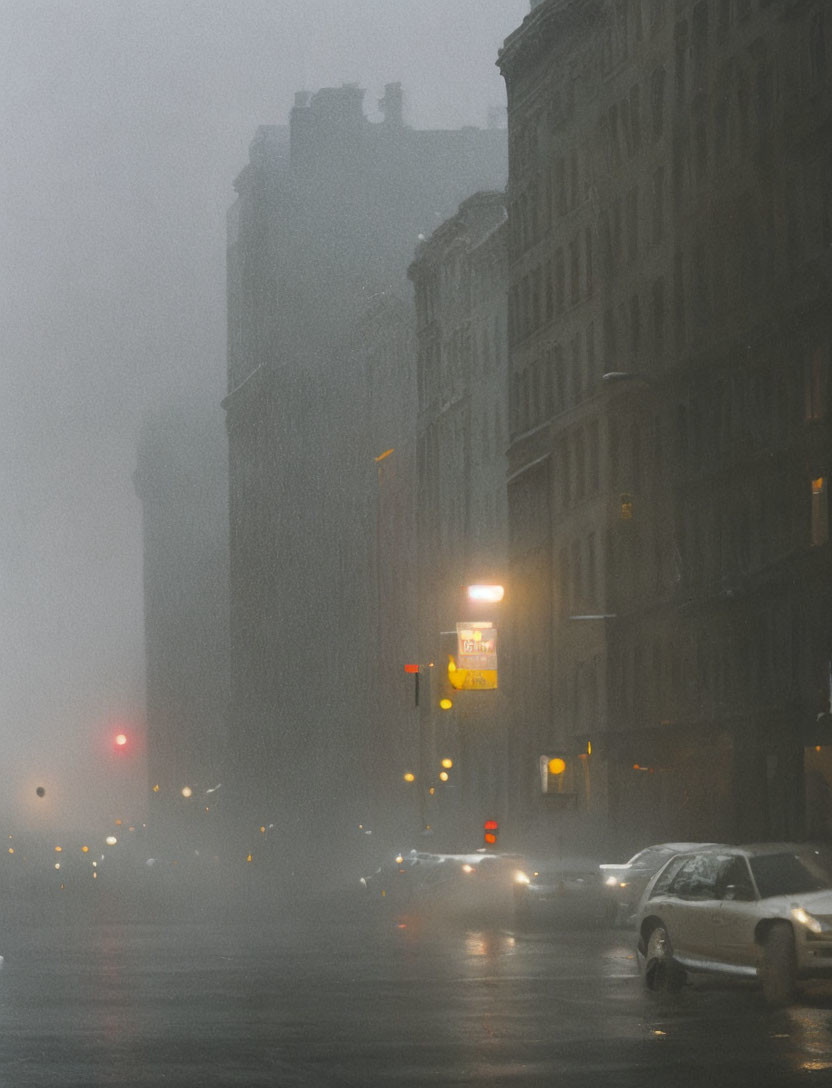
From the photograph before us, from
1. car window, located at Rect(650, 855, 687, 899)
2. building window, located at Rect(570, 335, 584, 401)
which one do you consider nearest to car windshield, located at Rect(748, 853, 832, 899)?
car window, located at Rect(650, 855, 687, 899)

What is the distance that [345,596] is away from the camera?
17838 cm

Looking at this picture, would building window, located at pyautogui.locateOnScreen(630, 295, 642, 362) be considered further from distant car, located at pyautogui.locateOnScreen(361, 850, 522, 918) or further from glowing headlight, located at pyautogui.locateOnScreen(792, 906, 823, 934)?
glowing headlight, located at pyautogui.locateOnScreen(792, 906, 823, 934)

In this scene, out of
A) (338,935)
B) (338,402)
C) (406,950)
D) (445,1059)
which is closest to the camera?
(445,1059)

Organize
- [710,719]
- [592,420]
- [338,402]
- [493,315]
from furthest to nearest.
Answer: [338,402] < [493,315] < [592,420] < [710,719]

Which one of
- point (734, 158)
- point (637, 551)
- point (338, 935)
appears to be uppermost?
point (734, 158)

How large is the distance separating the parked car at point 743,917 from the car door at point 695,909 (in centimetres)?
1

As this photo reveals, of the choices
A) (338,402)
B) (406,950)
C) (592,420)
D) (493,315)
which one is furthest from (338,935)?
(338,402)

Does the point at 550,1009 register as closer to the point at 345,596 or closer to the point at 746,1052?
the point at 746,1052

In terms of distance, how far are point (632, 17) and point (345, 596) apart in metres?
99.0

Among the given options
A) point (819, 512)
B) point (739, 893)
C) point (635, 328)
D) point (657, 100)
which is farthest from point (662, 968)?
point (657, 100)

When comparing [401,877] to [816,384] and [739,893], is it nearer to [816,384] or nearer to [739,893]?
[816,384]

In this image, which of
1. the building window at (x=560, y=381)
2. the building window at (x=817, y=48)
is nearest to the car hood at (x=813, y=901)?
the building window at (x=817, y=48)

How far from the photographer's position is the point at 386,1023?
21984 mm

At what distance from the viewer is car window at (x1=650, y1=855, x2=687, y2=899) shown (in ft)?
86.2
